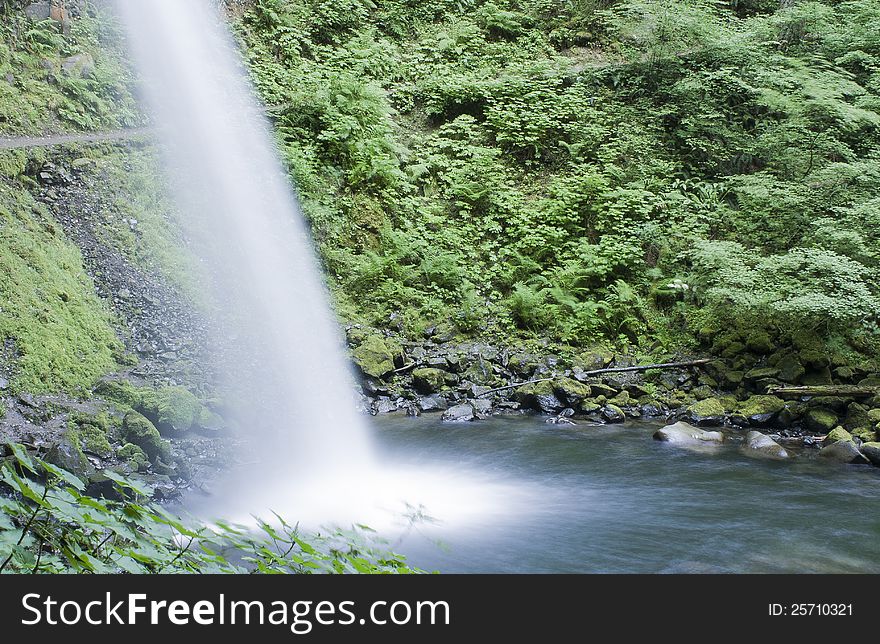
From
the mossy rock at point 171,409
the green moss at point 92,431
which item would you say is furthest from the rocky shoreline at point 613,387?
the green moss at point 92,431

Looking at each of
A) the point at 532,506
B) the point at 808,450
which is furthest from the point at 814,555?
the point at 808,450

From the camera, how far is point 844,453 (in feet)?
26.5

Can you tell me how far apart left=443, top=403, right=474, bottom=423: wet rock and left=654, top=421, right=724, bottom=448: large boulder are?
261 centimetres

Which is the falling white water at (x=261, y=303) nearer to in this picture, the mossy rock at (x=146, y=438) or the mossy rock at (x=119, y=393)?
the mossy rock at (x=146, y=438)

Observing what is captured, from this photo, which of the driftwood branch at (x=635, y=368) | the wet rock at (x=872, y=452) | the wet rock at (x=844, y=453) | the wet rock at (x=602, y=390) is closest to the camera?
the wet rock at (x=872, y=452)

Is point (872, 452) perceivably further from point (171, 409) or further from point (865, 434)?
point (171, 409)

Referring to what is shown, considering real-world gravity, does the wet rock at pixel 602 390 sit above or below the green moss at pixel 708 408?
above

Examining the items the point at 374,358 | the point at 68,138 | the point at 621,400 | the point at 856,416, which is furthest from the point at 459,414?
the point at 68,138

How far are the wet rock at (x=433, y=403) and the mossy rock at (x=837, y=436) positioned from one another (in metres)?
5.10

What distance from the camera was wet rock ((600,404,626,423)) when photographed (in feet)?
31.9

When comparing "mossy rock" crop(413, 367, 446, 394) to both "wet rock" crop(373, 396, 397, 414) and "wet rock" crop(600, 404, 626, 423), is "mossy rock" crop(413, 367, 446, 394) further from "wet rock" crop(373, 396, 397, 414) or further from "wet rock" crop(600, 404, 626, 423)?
"wet rock" crop(600, 404, 626, 423)

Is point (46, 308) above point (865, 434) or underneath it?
above

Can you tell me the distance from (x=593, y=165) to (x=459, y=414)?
677 centimetres

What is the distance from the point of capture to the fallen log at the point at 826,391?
9.00 m
